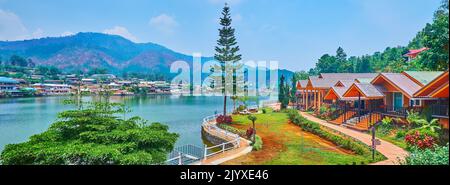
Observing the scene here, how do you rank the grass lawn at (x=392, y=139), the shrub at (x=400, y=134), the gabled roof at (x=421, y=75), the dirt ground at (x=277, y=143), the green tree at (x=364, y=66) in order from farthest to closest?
the green tree at (x=364, y=66), the gabled roof at (x=421, y=75), the shrub at (x=400, y=134), the grass lawn at (x=392, y=139), the dirt ground at (x=277, y=143)

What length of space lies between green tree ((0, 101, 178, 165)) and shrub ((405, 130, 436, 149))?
25.2ft

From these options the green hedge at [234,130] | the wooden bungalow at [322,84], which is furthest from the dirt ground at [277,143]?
the wooden bungalow at [322,84]

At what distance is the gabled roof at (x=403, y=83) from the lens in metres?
12.5

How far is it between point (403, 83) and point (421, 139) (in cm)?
576

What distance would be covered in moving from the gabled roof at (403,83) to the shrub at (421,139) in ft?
13.6

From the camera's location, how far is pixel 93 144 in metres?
7.00

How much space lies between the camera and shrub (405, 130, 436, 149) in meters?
8.11

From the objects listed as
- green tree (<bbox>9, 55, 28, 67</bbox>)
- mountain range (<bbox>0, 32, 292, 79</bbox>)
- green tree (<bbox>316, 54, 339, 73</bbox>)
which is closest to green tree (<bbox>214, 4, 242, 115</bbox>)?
mountain range (<bbox>0, 32, 292, 79</bbox>)

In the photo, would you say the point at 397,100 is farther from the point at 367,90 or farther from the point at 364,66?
the point at 364,66

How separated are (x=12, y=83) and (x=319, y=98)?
4226 cm

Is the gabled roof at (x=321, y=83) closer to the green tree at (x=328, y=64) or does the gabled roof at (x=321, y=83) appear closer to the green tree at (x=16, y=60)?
the green tree at (x=328, y=64)
